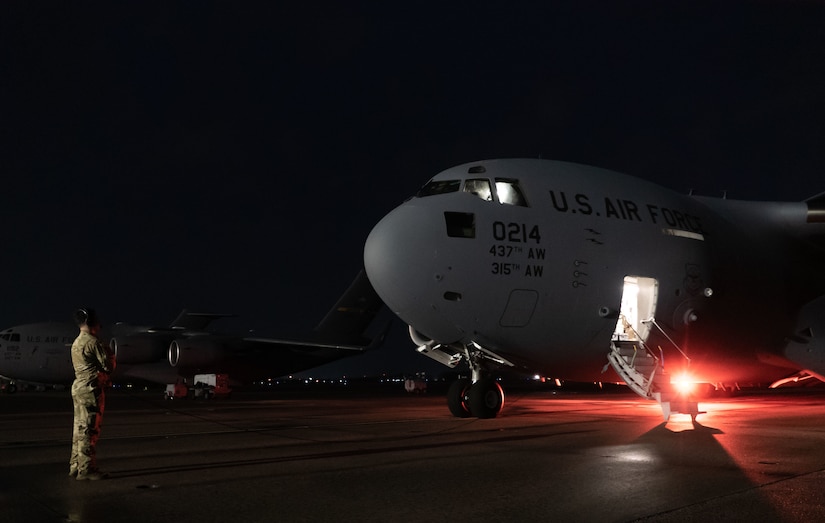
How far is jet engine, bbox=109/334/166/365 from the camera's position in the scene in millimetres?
31000

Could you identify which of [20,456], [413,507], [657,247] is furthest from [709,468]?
[20,456]

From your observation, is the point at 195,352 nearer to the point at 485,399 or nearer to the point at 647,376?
the point at 485,399

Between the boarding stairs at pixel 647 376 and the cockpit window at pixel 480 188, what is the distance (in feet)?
11.6

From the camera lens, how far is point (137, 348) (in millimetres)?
31531

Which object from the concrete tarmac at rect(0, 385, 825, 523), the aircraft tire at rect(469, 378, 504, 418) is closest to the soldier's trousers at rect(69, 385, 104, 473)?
the concrete tarmac at rect(0, 385, 825, 523)

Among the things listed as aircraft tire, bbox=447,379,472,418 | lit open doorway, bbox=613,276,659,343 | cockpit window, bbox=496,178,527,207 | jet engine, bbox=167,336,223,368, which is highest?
cockpit window, bbox=496,178,527,207

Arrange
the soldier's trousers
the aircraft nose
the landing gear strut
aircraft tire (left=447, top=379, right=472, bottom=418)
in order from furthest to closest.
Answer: aircraft tire (left=447, top=379, right=472, bottom=418) < the landing gear strut < the aircraft nose < the soldier's trousers

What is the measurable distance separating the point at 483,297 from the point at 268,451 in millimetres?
4418

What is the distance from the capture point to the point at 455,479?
21.4 ft

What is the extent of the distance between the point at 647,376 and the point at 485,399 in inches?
113

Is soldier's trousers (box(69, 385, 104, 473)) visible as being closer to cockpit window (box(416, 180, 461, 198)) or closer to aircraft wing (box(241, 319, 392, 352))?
cockpit window (box(416, 180, 461, 198))

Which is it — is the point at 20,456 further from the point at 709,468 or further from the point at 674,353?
the point at 674,353

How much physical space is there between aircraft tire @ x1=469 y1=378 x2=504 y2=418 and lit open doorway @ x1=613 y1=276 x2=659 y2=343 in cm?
241

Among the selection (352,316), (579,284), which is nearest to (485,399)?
(579,284)
